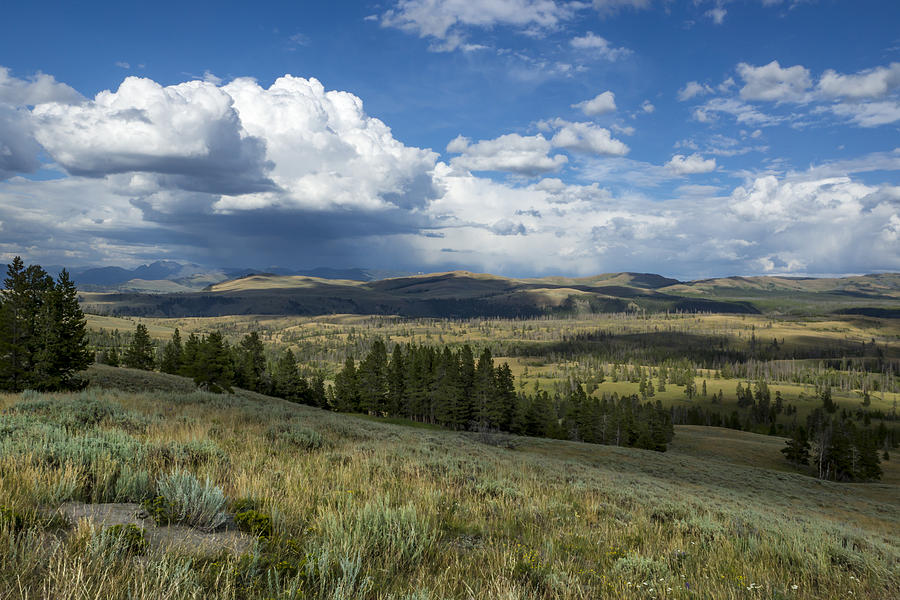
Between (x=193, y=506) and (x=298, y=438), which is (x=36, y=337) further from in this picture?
(x=193, y=506)

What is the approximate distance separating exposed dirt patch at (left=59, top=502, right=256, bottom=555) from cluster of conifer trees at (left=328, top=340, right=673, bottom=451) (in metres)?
60.0

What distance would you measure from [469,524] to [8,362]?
4151 cm

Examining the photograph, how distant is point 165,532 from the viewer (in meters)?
4.47

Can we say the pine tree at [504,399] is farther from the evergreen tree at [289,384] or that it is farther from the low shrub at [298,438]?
the low shrub at [298,438]

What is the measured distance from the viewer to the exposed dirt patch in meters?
4.07

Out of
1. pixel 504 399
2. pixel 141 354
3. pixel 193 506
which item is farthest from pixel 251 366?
pixel 193 506

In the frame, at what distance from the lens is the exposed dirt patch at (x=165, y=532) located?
13.4 feet

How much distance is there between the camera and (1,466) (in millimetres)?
5445

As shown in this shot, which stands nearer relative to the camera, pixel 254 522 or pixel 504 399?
pixel 254 522

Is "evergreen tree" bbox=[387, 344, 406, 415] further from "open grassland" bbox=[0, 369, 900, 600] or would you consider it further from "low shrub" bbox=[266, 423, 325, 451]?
"open grassland" bbox=[0, 369, 900, 600]

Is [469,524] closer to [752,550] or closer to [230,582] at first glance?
[230,582]

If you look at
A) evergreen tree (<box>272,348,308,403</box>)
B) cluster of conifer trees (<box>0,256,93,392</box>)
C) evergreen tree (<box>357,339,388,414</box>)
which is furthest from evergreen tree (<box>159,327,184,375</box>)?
cluster of conifer trees (<box>0,256,93,392</box>)

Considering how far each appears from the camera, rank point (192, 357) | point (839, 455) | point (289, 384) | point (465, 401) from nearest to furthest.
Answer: point (192, 357), point (465, 401), point (289, 384), point (839, 455)

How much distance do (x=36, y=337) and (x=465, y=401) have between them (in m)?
51.6
